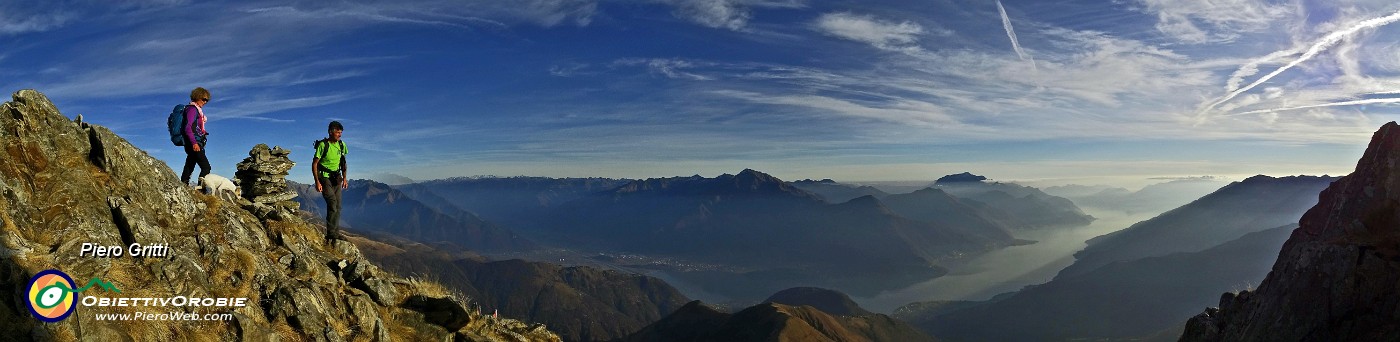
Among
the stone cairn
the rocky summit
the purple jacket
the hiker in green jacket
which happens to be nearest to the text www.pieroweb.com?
the rocky summit

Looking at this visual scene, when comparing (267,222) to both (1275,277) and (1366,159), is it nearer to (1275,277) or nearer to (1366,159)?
(1275,277)

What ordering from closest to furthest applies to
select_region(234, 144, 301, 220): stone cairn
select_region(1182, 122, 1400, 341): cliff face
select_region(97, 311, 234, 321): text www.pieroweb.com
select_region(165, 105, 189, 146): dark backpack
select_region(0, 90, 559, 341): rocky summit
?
select_region(0, 90, 559, 341): rocky summit, select_region(97, 311, 234, 321): text www.pieroweb.com, select_region(165, 105, 189, 146): dark backpack, select_region(234, 144, 301, 220): stone cairn, select_region(1182, 122, 1400, 341): cliff face

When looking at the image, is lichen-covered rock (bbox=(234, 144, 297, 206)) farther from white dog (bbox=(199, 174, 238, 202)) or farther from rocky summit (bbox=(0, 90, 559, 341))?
rocky summit (bbox=(0, 90, 559, 341))

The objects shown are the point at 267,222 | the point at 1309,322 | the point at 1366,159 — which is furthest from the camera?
the point at 1366,159

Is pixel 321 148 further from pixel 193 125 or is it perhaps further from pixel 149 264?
pixel 149 264

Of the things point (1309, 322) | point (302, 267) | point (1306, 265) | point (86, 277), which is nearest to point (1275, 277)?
point (1306, 265)

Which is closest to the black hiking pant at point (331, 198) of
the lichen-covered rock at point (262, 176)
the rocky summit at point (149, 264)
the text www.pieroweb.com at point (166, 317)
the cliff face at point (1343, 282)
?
the rocky summit at point (149, 264)
